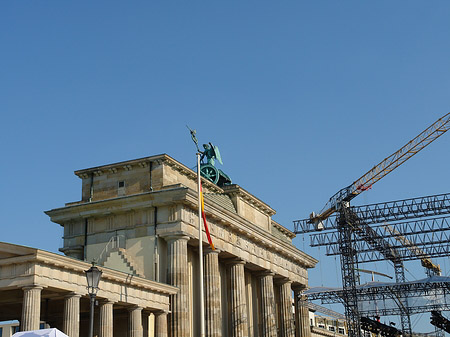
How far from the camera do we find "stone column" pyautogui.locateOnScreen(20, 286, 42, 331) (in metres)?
31.5

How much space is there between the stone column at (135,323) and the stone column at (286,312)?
2602cm

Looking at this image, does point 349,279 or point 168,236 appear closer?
point 168,236

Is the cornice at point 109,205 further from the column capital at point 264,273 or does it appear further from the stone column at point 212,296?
the column capital at point 264,273

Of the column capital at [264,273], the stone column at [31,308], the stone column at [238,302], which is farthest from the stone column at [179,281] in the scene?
the column capital at [264,273]

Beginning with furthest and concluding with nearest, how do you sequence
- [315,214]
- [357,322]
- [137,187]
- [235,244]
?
[315,214], [357,322], [235,244], [137,187]

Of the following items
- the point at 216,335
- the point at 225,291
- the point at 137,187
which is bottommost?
the point at 216,335

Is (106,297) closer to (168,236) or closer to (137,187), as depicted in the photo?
(168,236)

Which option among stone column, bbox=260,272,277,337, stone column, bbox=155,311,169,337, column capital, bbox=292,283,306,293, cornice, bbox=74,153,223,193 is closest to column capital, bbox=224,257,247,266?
stone column, bbox=260,272,277,337

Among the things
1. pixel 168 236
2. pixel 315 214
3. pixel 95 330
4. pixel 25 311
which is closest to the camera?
pixel 25 311

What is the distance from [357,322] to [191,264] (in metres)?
22.8

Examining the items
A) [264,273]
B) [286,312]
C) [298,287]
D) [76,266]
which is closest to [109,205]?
[76,266]

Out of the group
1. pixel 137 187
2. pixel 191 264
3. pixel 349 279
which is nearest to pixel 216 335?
pixel 191 264

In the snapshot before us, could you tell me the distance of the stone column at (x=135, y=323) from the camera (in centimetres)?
3872

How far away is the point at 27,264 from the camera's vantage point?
32.4m
